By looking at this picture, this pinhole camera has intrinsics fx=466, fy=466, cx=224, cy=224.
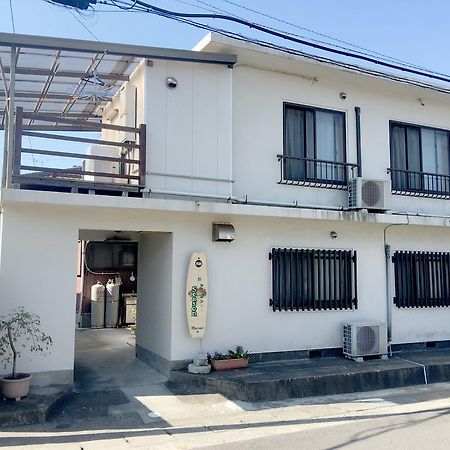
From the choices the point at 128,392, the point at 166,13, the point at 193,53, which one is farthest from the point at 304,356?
the point at 166,13

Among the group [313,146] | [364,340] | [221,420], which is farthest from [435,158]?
[221,420]

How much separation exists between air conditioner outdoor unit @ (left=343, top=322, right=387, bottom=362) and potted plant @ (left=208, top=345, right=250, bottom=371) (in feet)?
7.47

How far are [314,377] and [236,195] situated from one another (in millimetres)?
3546

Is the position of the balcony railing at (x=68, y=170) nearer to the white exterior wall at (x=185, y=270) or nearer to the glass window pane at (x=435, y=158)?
the white exterior wall at (x=185, y=270)

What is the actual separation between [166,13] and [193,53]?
107 centimetres

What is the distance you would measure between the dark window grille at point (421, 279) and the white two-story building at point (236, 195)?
4 cm

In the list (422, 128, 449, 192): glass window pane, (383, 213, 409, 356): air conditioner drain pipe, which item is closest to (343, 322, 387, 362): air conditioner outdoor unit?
(383, 213, 409, 356): air conditioner drain pipe

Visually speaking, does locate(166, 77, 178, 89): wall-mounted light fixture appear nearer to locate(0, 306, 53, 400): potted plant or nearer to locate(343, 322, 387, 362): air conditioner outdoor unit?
locate(0, 306, 53, 400): potted plant

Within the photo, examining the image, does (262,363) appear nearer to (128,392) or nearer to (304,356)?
(304,356)

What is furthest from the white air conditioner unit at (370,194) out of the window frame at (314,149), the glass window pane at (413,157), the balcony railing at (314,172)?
the glass window pane at (413,157)

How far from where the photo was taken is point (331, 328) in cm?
959

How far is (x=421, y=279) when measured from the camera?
10.8 meters

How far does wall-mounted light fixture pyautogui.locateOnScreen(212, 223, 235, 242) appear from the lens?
837cm

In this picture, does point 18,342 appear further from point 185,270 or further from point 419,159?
point 419,159
